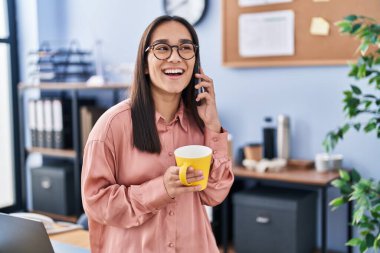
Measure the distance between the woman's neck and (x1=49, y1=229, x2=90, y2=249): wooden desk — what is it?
2.37 ft

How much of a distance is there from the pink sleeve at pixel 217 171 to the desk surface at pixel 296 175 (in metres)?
1.53

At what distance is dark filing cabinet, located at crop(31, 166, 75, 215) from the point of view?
4117mm

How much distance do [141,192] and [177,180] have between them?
12 cm

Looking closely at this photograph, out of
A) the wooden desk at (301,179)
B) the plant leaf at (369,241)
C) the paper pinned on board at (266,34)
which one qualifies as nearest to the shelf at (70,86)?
the paper pinned on board at (266,34)

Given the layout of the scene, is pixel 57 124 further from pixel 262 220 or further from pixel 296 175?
pixel 296 175

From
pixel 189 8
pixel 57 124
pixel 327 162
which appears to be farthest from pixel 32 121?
pixel 327 162

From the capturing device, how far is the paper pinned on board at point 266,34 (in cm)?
329

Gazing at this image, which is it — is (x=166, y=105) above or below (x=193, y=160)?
above

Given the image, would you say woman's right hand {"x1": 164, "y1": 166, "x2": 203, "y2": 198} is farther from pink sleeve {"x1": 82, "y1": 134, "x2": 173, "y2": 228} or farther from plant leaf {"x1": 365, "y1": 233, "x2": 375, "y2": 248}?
plant leaf {"x1": 365, "y1": 233, "x2": 375, "y2": 248}

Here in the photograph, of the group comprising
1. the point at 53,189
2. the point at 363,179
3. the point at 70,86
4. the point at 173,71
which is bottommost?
the point at 53,189

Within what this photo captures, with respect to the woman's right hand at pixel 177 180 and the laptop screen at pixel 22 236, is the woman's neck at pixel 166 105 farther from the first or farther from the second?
the laptop screen at pixel 22 236

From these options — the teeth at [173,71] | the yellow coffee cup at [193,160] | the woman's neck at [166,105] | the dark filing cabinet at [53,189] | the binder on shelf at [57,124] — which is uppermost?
the teeth at [173,71]

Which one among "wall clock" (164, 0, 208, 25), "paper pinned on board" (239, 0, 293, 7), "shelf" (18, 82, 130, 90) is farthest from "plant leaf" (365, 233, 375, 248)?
"shelf" (18, 82, 130, 90)

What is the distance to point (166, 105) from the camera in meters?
1.40
